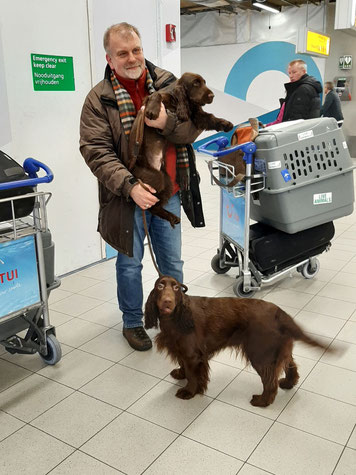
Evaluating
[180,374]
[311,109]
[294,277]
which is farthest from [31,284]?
[311,109]

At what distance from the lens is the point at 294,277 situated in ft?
11.4

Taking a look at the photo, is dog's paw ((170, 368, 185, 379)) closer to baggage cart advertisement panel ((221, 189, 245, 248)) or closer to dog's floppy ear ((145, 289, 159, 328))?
dog's floppy ear ((145, 289, 159, 328))

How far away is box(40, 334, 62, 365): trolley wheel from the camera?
227 centimetres

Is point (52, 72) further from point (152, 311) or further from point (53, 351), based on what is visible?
point (152, 311)

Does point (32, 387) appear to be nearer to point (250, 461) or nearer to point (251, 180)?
point (250, 461)

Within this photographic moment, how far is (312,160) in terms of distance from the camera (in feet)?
9.32

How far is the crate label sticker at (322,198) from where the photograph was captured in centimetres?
290

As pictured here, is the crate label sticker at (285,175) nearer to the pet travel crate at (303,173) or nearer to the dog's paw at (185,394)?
the pet travel crate at (303,173)

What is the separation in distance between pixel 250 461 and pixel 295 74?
4518 mm

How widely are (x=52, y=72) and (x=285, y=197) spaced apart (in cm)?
188

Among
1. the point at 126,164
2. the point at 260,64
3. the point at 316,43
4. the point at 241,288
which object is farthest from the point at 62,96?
the point at 260,64

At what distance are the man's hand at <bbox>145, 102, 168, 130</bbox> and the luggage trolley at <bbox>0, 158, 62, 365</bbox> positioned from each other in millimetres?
493

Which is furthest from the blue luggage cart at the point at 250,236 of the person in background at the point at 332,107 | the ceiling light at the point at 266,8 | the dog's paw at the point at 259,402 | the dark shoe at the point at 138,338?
the ceiling light at the point at 266,8

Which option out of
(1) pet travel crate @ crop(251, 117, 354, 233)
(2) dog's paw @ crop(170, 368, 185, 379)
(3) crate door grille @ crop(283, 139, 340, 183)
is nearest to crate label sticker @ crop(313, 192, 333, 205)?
(1) pet travel crate @ crop(251, 117, 354, 233)
